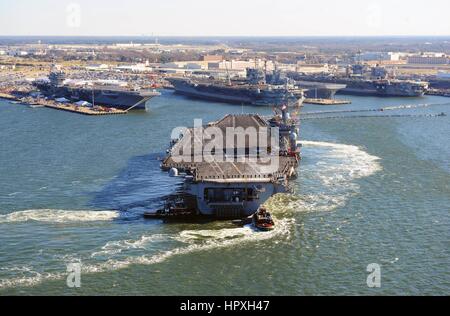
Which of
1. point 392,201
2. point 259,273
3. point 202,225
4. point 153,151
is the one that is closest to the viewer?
point 259,273

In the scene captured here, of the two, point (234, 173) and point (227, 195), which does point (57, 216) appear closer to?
point (227, 195)

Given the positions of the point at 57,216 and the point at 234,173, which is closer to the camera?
the point at 57,216

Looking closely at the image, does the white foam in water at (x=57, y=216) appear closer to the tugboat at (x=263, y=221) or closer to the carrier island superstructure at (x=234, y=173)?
the carrier island superstructure at (x=234, y=173)

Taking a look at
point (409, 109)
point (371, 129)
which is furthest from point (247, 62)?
point (371, 129)

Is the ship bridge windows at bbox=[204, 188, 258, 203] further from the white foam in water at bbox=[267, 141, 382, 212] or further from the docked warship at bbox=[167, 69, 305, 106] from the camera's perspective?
the docked warship at bbox=[167, 69, 305, 106]

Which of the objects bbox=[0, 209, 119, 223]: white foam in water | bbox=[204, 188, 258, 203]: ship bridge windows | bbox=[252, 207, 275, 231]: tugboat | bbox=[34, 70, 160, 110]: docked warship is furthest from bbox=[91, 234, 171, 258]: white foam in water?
bbox=[34, 70, 160, 110]: docked warship

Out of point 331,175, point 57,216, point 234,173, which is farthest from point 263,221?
point 331,175

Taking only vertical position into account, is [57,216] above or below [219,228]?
above

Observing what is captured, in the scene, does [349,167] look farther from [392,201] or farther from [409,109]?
[409,109]
